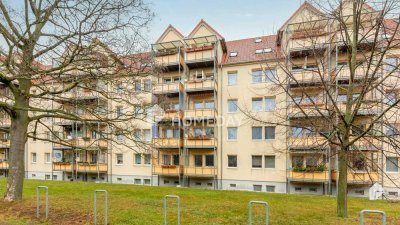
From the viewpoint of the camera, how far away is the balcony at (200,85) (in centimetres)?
2231

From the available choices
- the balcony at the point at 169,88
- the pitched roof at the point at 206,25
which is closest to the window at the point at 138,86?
the balcony at the point at 169,88

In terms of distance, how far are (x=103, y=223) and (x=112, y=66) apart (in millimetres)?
5126

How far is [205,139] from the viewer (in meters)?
22.4

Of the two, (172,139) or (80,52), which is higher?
(80,52)

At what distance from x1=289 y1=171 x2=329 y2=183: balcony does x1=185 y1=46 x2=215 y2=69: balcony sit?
37.3ft

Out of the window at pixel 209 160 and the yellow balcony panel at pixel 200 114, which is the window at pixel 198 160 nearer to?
the window at pixel 209 160

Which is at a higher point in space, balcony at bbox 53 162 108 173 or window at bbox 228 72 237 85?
window at bbox 228 72 237 85

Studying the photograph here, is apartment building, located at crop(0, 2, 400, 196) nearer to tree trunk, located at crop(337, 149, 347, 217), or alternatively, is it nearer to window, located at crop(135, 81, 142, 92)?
window, located at crop(135, 81, 142, 92)

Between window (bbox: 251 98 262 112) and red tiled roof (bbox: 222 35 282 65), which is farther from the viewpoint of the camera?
red tiled roof (bbox: 222 35 282 65)

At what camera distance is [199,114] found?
73.9 feet

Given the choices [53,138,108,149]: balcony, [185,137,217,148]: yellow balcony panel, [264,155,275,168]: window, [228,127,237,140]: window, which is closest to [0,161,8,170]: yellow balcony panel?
[53,138,108,149]: balcony

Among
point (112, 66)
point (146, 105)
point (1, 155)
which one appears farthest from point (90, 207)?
point (1, 155)

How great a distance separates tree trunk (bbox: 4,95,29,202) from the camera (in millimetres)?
10828

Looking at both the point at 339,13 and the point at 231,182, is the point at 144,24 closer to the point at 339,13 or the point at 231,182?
the point at 339,13
